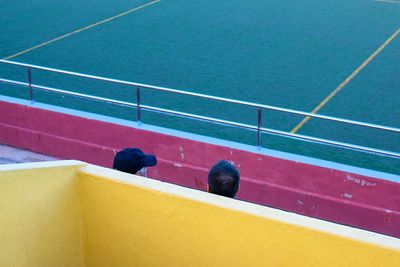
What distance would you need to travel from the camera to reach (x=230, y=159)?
9266 millimetres

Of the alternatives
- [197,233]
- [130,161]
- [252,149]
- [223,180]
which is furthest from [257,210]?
[252,149]

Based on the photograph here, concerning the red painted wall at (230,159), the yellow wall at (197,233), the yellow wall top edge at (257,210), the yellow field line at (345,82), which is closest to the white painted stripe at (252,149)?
the red painted wall at (230,159)

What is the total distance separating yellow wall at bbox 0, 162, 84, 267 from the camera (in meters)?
4.66

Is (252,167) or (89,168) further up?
(89,168)

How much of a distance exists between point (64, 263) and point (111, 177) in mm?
793

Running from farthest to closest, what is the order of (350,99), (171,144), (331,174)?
(350,99), (171,144), (331,174)

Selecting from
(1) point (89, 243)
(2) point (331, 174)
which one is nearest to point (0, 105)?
(2) point (331, 174)

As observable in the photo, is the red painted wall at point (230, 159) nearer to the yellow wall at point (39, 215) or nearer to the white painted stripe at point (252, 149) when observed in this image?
the white painted stripe at point (252, 149)

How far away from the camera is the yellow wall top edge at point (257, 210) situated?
407 centimetres

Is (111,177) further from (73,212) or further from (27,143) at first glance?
(27,143)

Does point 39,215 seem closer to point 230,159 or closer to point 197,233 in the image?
point 197,233

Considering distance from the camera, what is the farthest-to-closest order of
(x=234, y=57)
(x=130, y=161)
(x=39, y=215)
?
(x=234, y=57), (x=130, y=161), (x=39, y=215)

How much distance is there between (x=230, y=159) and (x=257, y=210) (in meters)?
4.93

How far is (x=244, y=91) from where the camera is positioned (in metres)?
12.3
